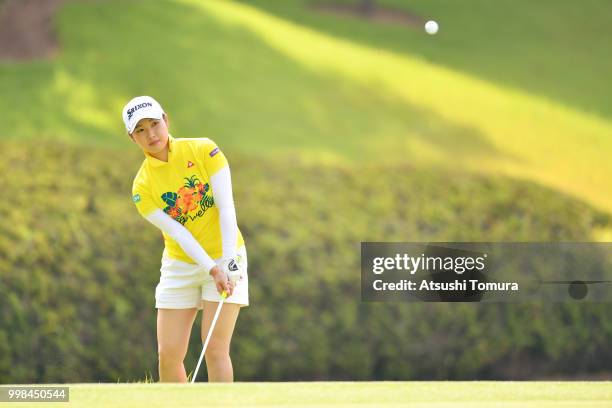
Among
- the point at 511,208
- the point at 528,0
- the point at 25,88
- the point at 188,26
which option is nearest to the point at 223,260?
the point at 511,208

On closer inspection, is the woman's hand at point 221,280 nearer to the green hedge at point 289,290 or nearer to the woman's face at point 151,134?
the woman's face at point 151,134

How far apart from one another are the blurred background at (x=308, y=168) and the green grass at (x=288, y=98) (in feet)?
0.11

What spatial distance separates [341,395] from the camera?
4824 mm

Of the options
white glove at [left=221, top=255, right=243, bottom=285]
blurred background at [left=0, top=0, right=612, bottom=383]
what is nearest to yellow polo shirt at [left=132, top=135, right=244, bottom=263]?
white glove at [left=221, top=255, right=243, bottom=285]

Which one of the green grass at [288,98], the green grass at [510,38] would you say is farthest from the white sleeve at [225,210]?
the green grass at [510,38]

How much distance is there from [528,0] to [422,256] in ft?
35.9

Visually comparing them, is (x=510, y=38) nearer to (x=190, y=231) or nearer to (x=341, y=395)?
(x=190, y=231)

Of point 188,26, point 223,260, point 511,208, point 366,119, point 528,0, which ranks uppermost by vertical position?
point 528,0

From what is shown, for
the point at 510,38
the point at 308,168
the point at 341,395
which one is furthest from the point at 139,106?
the point at 510,38

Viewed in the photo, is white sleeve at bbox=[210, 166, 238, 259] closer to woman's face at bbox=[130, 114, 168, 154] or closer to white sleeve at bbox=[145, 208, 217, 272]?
white sleeve at bbox=[145, 208, 217, 272]

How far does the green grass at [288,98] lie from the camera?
46.4ft

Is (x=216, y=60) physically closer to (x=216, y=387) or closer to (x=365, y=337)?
(x=365, y=337)

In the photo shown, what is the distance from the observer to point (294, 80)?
1549cm

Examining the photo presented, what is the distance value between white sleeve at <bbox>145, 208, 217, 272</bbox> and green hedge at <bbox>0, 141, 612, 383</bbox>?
11.7 feet
